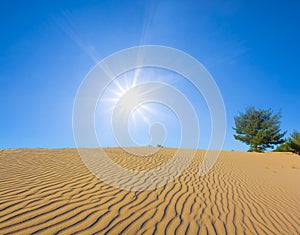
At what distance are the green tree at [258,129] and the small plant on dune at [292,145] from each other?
813 millimetres

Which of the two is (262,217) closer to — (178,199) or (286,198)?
(178,199)

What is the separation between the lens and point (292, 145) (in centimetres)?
2675

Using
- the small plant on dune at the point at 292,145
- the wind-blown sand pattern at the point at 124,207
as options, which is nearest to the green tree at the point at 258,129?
the small plant on dune at the point at 292,145

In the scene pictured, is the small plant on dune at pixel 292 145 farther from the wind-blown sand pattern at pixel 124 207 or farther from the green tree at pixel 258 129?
the wind-blown sand pattern at pixel 124 207

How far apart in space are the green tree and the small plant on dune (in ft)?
2.67

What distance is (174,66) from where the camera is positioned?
11.1m

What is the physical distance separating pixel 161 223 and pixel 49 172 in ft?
13.6

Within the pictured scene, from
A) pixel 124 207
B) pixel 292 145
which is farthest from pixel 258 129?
pixel 124 207

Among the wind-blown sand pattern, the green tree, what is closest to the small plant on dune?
the green tree

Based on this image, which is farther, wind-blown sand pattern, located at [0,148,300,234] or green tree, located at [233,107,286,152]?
green tree, located at [233,107,286,152]

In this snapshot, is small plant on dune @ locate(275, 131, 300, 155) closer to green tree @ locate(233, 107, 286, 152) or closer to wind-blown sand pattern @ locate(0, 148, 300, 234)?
green tree @ locate(233, 107, 286, 152)

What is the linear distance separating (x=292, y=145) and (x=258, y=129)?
16.7 feet

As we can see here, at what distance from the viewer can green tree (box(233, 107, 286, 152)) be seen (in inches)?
1158

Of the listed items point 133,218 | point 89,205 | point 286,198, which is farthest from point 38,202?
point 286,198
